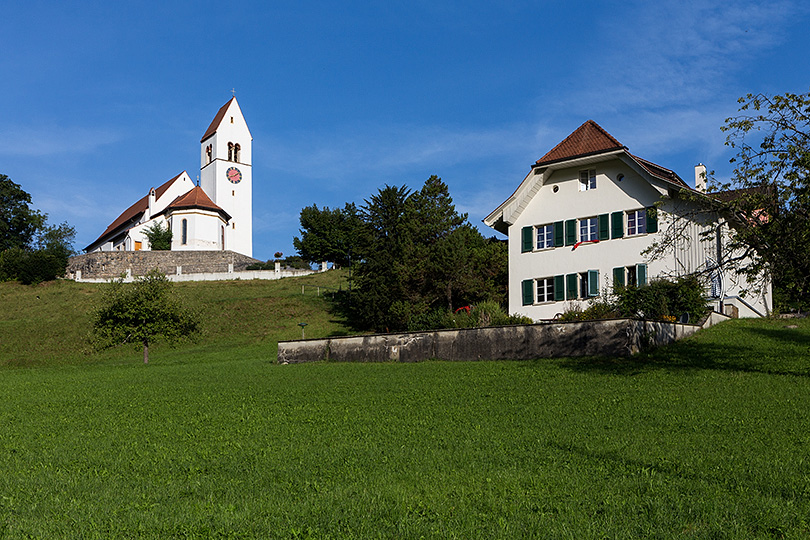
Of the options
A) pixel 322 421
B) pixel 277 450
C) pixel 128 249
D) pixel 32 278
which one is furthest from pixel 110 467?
pixel 128 249

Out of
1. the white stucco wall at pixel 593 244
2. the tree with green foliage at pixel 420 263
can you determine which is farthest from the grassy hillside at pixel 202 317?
the white stucco wall at pixel 593 244

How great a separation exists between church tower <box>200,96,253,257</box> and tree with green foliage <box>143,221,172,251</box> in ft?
29.2

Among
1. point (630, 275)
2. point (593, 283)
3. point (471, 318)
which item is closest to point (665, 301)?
point (630, 275)

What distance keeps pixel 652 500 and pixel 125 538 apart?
15.1 ft

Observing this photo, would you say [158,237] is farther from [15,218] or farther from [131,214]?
[15,218]

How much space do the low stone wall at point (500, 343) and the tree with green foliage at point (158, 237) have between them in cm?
5987

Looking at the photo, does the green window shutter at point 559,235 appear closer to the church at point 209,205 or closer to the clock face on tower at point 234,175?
the church at point 209,205

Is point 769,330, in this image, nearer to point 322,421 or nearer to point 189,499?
point 322,421

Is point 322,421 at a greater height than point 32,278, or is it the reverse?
point 32,278

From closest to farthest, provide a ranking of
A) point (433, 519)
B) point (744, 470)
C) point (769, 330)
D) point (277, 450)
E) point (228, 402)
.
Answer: point (433, 519) → point (744, 470) → point (277, 450) → point (228, 402) → point (769, 330)

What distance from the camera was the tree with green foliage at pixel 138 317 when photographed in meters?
36.0

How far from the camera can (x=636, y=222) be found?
3384 cm

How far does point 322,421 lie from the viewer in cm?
1219

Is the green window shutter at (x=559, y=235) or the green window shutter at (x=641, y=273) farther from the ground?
the green window shutter at (x=559, y=235)
